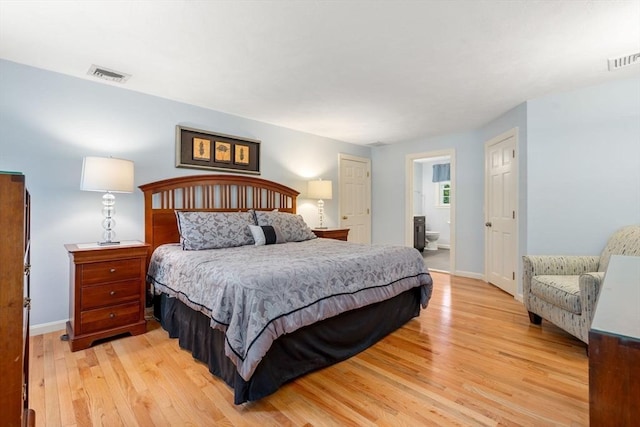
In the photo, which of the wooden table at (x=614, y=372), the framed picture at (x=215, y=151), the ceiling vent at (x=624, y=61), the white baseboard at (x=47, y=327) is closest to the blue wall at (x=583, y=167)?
the ceiling vent at (x=624, y=61)

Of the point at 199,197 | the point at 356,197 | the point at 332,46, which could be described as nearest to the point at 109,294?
the point at 199,197

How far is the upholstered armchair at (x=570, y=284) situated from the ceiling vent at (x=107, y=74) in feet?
13.4

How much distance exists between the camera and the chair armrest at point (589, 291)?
209 cm

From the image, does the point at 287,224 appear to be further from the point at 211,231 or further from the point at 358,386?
the point at 358,386

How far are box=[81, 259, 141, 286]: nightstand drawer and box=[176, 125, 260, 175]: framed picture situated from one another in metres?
1.27

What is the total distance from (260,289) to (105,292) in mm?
1643

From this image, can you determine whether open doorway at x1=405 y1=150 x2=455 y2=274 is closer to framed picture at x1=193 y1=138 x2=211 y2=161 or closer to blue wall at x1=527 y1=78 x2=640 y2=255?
blue wall at x1=527 y1=78 x2=640 y2=255

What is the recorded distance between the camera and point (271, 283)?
175 cm

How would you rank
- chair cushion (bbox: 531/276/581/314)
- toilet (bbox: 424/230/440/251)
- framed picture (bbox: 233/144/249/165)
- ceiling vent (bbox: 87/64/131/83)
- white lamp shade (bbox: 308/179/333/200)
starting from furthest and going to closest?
1. toilet (bbox: 424/230/440/251)
2. white lamp shade (bbox: 308/179/333/200)
3. framed picture (bbox: 233/144/249/165)
4. ceiling vent (bbox: 87/64/131/83)
5. chair cushion (bbox: 531/276/581/314)

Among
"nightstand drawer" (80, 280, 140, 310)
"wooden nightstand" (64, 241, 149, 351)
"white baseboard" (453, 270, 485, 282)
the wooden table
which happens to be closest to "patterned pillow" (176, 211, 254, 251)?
"wooden nightstand" (64, 241, 149, 351)

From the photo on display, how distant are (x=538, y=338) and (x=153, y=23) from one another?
12.2 feet

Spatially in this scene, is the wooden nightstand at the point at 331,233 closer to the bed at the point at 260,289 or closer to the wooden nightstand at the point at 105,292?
the bed at the point at 260,289

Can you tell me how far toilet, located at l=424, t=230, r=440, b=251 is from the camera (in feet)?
26.0

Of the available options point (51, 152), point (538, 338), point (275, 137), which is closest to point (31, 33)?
point (51, 152)
